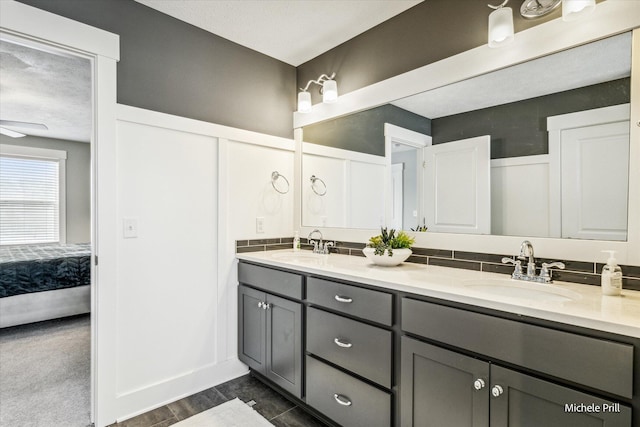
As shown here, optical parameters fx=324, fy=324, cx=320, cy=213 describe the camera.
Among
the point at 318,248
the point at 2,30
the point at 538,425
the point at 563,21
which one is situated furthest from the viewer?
the point at 318,248

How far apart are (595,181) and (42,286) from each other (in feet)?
15.1

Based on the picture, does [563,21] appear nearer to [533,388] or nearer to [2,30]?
[533,388]

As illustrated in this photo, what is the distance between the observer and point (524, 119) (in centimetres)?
164

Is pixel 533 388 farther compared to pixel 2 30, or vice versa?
pixel 2 30

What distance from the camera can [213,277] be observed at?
7.61ft

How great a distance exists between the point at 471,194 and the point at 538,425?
1.12 m

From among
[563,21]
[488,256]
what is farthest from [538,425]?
[563,21]

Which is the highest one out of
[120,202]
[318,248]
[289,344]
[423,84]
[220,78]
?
[220,78]

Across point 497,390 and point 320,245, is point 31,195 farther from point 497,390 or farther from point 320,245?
point 497,390

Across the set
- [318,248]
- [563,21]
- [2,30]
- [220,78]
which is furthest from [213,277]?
[563,21]

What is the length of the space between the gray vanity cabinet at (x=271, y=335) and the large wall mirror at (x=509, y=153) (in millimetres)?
841

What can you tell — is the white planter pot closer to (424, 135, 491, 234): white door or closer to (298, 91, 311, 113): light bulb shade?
(424, 135, 491, 234): white door

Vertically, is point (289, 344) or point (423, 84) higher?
point (423, 84)

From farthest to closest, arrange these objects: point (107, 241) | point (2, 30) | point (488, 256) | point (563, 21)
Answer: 1. point (107, 241)
2. point (488, 256)
3. point (2, 30)
4. point (563, 21)
